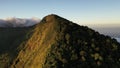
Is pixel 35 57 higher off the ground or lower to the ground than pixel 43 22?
lower

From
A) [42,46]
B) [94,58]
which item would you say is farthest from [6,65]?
[94,58]

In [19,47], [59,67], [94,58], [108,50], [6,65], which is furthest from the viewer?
[19,47]

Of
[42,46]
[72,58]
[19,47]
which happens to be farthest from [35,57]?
[19,47]

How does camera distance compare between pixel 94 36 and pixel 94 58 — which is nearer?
pixel 94 58

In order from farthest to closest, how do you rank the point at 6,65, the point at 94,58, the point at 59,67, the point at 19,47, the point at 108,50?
the point at 19,47, the point at 6,65, the point at 108,50, the point at 94,58, the point at 59,67

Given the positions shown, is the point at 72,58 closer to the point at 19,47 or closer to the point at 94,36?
the point at 94,36

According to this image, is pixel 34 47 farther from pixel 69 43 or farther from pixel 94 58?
pixel 94 58
